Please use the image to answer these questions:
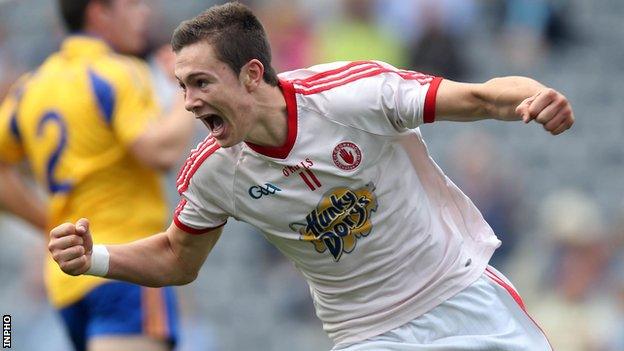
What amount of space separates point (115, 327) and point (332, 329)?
6.14 ft

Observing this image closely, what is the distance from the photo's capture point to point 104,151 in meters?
7.18

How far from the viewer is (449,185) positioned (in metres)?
5.47

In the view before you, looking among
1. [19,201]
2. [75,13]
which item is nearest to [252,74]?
[75,13]

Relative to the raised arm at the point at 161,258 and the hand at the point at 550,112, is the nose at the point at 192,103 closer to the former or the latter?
the raised arm at the point at 161,258

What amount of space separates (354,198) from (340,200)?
0.05 m

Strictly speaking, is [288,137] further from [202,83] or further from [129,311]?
[129,311]

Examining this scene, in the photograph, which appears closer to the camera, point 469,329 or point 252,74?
point 252,74

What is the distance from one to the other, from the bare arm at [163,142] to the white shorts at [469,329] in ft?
6.48

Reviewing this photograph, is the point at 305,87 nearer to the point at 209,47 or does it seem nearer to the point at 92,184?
the point at 209,47

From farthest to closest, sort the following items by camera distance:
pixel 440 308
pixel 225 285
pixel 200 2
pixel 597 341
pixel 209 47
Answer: pixel 200 2
pixel 225 285
pixel 597 341
pixel 440 308
pixel 209 47

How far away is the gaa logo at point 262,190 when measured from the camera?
206 inches

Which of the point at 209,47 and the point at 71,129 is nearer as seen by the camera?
the point at 209,47

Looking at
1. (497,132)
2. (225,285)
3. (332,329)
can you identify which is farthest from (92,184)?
(497,132)

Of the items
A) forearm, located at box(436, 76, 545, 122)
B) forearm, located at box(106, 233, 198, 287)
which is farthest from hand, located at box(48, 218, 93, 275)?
forearm, located at box(436, 76, 545, 122)
